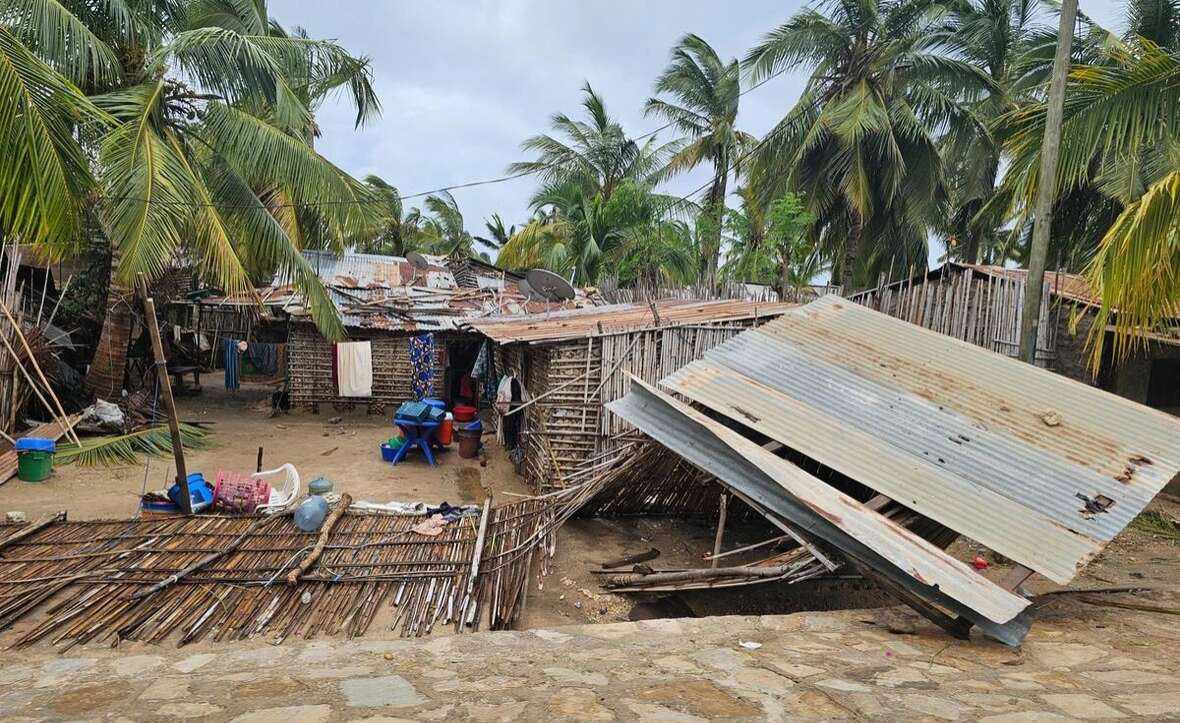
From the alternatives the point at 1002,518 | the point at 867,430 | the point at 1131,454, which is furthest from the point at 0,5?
the point at 1131,454

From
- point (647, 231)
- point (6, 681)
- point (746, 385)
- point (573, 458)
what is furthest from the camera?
point (647, 231)

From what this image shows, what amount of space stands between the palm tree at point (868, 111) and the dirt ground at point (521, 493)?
29.4ft

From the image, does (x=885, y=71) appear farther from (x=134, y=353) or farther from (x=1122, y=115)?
(x=134, y=353)

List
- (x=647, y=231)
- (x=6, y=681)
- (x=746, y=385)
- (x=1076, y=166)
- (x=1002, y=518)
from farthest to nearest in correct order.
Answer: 1. (x=647, y=231)
2. (x=1076, y=166)
3. (x=746, y=385)
4. (x=1002, y=518)
5. (x=6, y=681)

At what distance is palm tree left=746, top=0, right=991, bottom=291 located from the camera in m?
13.6

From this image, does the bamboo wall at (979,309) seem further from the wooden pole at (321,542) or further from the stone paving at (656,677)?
the wooden pole at (321,542)

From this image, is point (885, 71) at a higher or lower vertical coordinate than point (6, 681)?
higher

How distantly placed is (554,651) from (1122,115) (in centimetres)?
682

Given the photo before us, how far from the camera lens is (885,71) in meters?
14.2

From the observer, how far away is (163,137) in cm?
844

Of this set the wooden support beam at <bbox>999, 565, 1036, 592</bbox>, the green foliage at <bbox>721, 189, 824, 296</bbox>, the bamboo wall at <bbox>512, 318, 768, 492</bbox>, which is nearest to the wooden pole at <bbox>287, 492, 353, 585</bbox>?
the bamboo wall at <bbox>512, 318, 768, 492</bbox>

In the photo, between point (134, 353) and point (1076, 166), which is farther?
point (134, 353)

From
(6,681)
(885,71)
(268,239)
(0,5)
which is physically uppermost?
(885,71)

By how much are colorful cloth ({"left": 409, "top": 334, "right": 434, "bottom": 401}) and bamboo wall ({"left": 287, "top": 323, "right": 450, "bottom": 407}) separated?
14cm
